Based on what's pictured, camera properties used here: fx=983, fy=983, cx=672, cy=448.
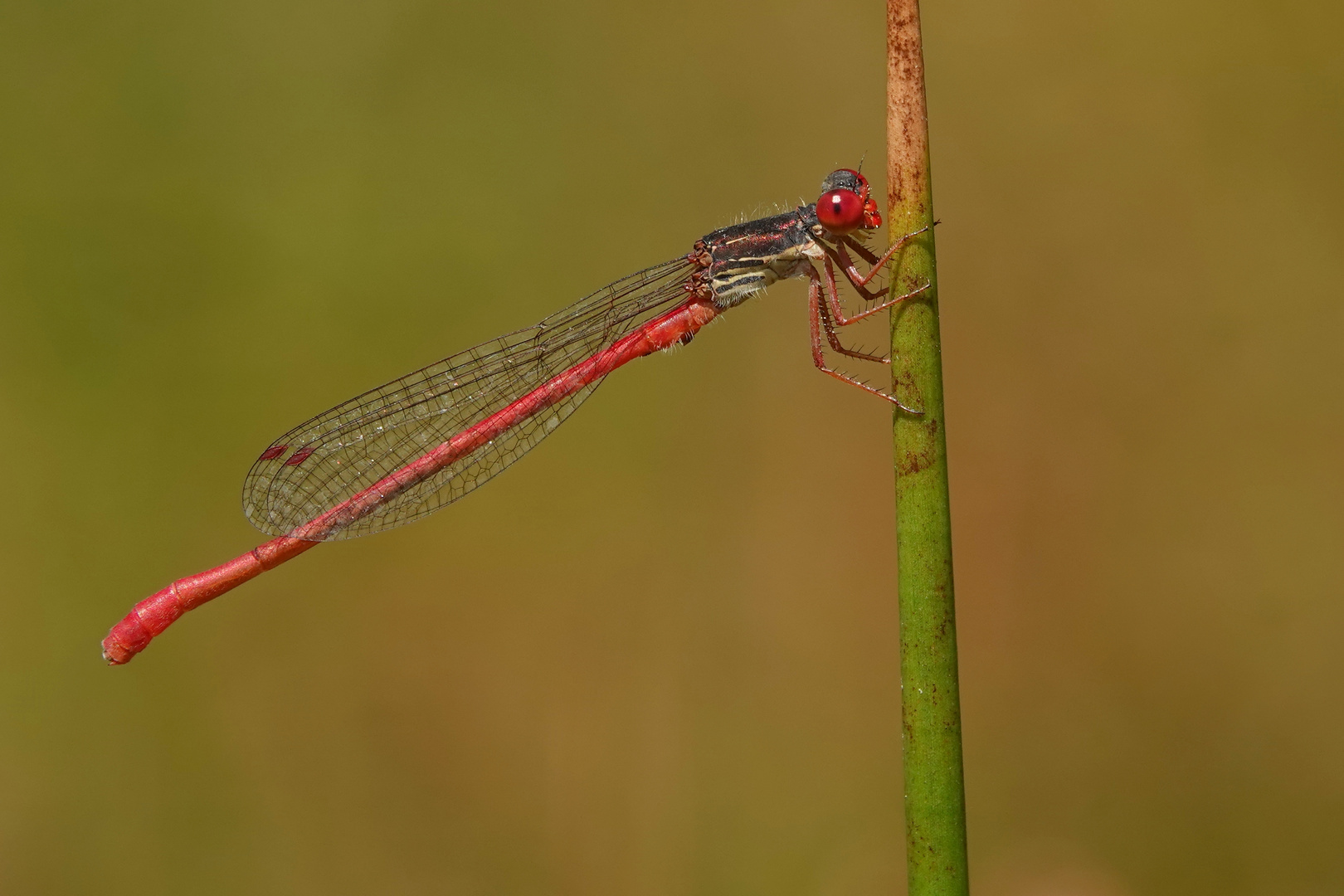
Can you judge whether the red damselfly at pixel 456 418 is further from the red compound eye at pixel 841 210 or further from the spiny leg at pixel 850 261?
the red compound eye at pixel 841 210

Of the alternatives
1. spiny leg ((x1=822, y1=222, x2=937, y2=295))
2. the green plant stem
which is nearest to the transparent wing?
spiny leg ((x1=822, y1=222, x2=937, y2=295))

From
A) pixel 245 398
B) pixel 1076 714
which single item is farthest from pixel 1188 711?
pixel 245 398

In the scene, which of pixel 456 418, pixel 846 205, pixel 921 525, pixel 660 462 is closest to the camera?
pixel 921 525

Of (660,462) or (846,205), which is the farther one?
(660,462)

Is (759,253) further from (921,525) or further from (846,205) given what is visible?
(921,525)

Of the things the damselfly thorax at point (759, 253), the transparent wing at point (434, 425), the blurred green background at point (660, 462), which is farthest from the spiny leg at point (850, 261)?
the transparent wing at point (434, 425)

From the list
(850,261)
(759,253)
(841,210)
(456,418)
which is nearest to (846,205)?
(841,210)

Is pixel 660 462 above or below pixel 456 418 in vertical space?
below
